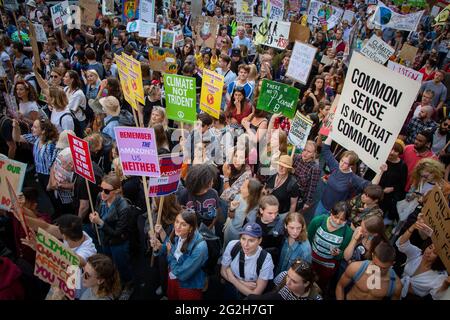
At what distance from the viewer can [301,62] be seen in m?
7.67

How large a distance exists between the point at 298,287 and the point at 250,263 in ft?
2.05

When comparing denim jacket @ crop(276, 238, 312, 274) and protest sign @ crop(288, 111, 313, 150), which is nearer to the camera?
denim jacket @ crop(276, 238, 312, 274)

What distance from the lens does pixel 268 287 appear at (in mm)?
3660

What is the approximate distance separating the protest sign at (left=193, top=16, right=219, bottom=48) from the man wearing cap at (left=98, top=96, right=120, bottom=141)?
5.38 meters

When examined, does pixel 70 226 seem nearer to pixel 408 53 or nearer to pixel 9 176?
pixel 9 176

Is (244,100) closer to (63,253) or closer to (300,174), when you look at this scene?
(300,174)

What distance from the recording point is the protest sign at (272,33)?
971cm

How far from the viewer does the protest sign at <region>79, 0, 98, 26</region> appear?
1134 cm

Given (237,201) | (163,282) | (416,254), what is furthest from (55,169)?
(416,254)

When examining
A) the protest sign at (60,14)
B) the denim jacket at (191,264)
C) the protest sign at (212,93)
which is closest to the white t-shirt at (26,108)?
the protest sign at (212,93)

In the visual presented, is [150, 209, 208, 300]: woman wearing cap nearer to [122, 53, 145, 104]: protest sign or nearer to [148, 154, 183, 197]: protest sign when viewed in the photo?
[148, 154, 183, 197]: protest sign

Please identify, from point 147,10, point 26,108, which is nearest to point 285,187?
point 26,108

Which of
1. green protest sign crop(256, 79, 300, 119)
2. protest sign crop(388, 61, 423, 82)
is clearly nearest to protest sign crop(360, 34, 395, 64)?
protest sign crop(388, 61, 423, 82)

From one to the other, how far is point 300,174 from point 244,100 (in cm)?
236
